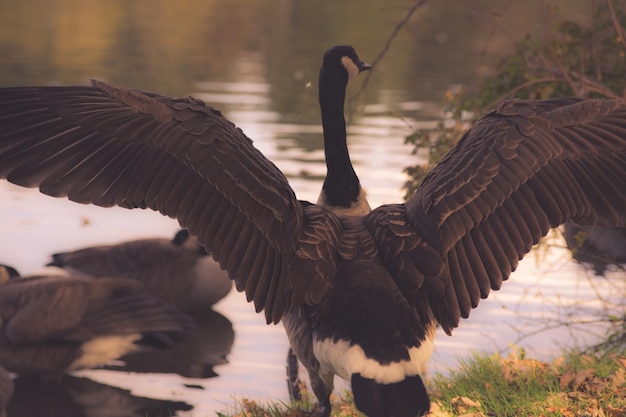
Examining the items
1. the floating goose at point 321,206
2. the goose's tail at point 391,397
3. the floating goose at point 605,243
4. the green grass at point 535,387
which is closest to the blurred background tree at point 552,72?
the floating goose at point 605,243

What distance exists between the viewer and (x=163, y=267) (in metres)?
12.4

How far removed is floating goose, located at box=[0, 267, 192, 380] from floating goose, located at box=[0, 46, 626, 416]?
4.31 metres

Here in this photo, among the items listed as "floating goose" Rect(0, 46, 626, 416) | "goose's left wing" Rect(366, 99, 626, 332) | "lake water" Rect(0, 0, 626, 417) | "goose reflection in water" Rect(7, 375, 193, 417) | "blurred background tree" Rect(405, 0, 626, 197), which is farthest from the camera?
"lake water" Rect(0, 0, 626, 417)

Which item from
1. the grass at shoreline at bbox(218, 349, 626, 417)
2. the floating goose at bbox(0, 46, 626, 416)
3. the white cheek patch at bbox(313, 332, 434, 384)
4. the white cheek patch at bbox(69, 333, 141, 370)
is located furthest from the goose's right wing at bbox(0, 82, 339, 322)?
the white cheek patch at bbox(69, 333, 141, 370)

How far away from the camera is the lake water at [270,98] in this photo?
35.8 feet

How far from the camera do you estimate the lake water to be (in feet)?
35.8

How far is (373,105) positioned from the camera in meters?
25.8

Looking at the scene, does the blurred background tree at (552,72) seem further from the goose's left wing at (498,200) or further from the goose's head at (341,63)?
the goose's left wing at (498,200)

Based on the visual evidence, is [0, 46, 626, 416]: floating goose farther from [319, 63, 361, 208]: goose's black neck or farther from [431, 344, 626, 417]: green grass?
[431, 344, 626, 417]: green grass

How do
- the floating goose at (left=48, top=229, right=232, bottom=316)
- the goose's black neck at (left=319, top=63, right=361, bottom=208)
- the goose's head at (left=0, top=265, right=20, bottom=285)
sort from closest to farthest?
the goose's black neck at (left=319, top=63, right=361, bottom=208) → the goose's head at (left=0, top=265, right=20, bottom=285) → the floating goose at (left=48, top=229, right=232, bottom=316)

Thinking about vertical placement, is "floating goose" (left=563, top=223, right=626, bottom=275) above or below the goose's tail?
above

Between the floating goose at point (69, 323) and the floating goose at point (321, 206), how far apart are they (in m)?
4.31

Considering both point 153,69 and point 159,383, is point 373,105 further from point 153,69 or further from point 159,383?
point 159,383

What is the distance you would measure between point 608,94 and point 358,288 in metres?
4.53
